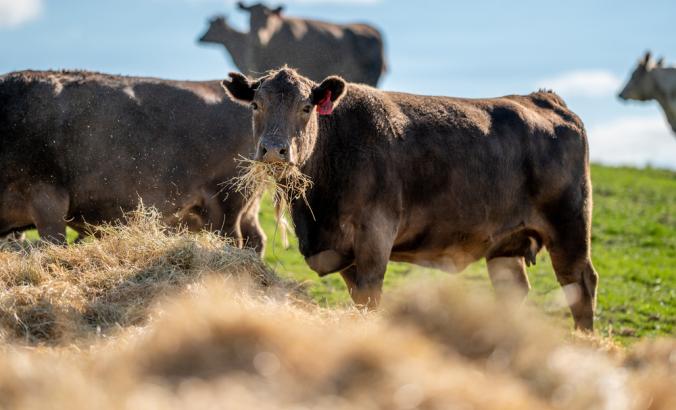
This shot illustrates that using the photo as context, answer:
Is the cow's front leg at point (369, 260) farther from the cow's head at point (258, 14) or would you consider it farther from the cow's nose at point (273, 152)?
the cow's head at point (258, 14)

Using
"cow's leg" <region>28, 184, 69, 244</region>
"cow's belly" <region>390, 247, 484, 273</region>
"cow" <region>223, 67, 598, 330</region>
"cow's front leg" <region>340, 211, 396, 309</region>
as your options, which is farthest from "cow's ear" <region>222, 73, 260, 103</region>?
"cow's leg" <region>28, 184, 69, 244</region>

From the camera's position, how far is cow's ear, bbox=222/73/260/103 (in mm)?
9406

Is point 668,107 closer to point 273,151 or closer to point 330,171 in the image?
point 330,171

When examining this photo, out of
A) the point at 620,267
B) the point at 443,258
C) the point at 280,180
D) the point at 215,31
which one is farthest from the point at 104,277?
the point at 215,31

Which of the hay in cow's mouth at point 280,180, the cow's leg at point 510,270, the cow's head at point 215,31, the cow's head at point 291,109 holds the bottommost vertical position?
the cow's leg at point 510,270

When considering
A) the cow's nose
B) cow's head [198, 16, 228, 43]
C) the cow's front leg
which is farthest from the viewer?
cow's head [198, 16, 228, 43]

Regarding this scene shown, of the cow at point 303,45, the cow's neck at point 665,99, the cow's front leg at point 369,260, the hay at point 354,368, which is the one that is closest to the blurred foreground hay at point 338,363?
the hay at point 354,368

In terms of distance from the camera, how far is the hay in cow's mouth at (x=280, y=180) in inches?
336

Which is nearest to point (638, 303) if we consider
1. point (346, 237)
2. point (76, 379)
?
point (346, 237)

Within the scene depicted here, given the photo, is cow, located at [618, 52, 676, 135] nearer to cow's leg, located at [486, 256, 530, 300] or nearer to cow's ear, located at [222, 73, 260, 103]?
cow's leg, located at [486, 256, 530, 300]

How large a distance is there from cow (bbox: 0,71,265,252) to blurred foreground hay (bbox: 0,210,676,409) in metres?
5.69

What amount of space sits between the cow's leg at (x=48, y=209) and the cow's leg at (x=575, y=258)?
5.82 metres

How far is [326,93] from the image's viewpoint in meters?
9.11

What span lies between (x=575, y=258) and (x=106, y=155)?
583 cm
